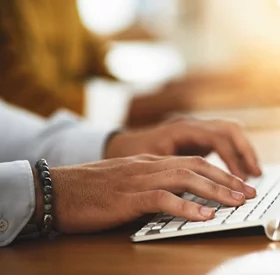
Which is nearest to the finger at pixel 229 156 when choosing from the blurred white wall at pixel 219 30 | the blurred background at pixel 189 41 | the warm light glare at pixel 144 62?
the blurred background at pixel 189 41

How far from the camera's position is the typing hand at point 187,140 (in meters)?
1.16

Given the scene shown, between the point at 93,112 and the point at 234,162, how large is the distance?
1187 millimetres

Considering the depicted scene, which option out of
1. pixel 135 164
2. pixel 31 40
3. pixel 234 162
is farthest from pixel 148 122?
pixel 135 164

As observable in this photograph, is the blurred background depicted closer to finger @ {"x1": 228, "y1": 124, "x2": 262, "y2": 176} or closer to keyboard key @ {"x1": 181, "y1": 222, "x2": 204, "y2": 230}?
finger @ {"x1": 228, "y1": 124, "x2": 262, "y2": 176}

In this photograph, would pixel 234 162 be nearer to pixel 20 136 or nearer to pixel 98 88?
pixel 20 136

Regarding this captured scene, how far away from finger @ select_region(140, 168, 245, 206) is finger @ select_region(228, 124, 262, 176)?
23 cm

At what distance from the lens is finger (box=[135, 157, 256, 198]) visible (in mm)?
885

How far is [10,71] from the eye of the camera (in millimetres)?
2115

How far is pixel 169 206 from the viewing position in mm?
818

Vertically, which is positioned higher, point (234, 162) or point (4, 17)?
point (4, 17)

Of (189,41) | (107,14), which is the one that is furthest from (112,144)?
(189,41)

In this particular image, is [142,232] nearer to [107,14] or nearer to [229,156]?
[229,156]

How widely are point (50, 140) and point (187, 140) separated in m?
0.24

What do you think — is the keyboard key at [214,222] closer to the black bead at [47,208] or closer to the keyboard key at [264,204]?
the keyboard key at [264,204]
